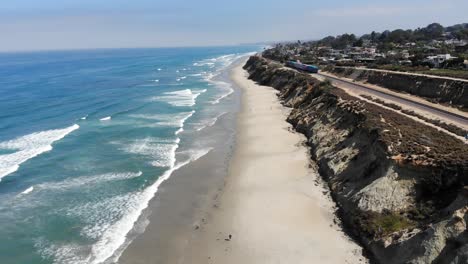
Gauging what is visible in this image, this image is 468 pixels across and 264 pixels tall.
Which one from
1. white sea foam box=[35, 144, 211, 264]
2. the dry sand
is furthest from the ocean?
the dry sand

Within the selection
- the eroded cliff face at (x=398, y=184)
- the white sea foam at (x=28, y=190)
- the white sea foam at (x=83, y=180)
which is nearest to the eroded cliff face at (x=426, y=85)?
the eroded cliff face at (x=398, y=184)

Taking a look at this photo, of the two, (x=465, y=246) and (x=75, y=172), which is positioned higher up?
(x=465, y=246)

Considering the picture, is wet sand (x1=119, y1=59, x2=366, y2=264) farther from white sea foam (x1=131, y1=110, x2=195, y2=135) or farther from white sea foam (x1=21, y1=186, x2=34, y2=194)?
white sea foam (x1=131, y1=110, x2=195, y2=135)

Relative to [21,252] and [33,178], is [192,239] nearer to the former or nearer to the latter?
[21,252]

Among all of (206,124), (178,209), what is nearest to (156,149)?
(206,124)

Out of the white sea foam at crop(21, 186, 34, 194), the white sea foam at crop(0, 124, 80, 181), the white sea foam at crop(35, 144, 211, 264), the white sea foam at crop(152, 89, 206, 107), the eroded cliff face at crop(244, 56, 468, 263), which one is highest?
the eroded cliff face at crop(244, 56, 468, 263)

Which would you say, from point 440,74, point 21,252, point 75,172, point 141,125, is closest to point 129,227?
point 21,252

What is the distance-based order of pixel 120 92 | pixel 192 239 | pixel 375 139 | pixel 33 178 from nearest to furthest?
pixel 192 239, pixel 375 139, pixel 33 178, pixel 120 92

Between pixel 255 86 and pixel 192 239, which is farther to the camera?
Answer: pixel 255 86
